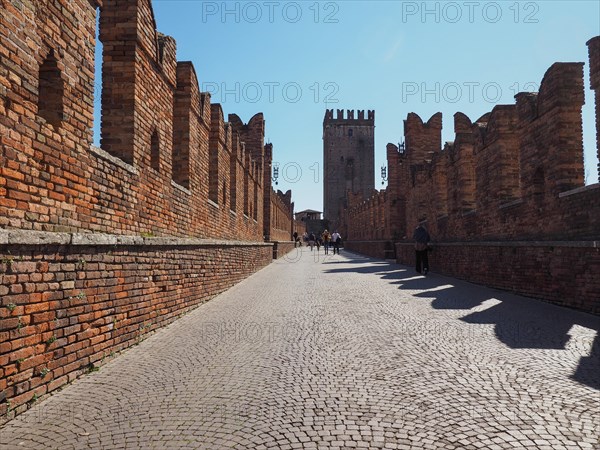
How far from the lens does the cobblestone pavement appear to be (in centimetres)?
308

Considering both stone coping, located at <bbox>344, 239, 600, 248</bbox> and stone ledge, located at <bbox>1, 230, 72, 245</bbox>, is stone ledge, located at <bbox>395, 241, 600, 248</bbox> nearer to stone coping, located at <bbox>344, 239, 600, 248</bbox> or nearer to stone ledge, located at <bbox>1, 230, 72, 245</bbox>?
stone coping, located at <bbox>344, 239, 600, 248</bbox>

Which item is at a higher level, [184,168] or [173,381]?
[184,168]

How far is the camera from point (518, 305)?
345 inches

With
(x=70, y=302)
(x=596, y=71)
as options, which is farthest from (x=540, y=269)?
(x=70, y=302)

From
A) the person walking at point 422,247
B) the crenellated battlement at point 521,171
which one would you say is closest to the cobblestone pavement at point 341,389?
the crenellated battlement at point 521,171

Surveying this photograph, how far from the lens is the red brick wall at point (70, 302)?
12.1 feet

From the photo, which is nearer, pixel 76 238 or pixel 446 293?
pixel 76 238

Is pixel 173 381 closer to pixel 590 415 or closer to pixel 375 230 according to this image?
pixel 590 415

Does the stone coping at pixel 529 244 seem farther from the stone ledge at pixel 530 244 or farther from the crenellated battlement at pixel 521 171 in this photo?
the crenellated battlement at pixel 521 171

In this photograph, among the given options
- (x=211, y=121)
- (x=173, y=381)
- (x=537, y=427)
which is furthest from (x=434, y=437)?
(x=211, y=121)

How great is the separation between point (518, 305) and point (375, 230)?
25.8 metres

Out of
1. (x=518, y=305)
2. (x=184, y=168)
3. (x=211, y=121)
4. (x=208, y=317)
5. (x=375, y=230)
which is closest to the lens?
(x=208, y=317)

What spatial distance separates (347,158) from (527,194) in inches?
3167

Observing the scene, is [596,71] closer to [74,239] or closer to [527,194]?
[527,194]
